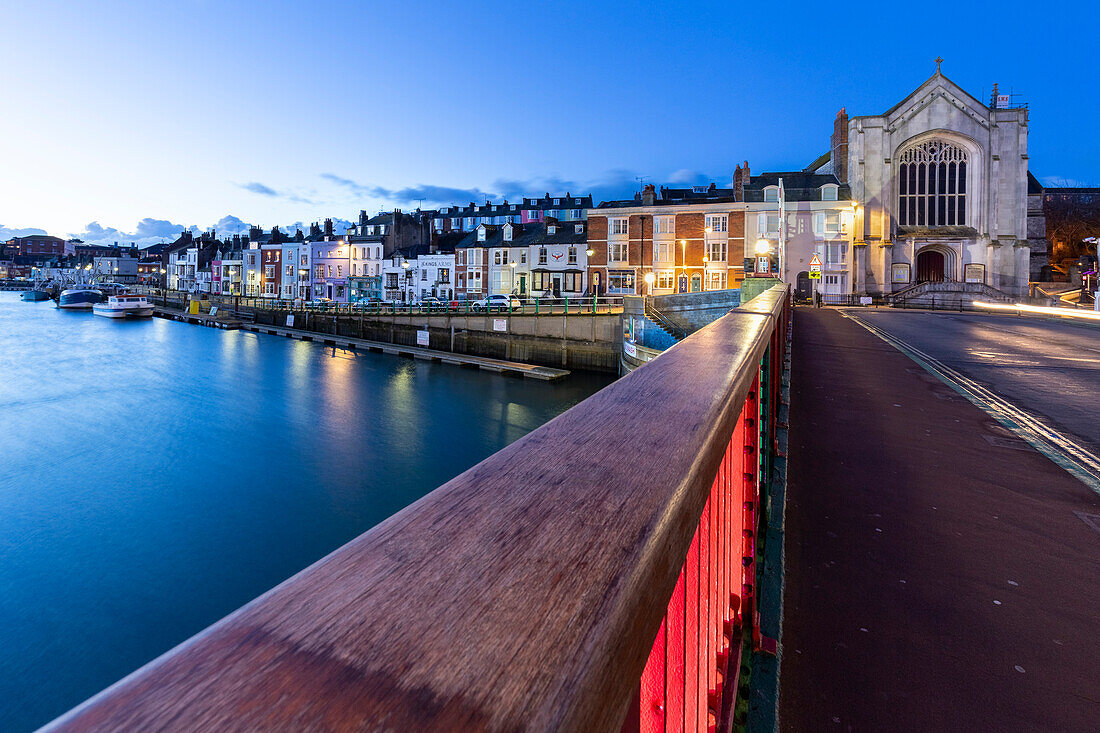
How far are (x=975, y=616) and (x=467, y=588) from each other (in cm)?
259

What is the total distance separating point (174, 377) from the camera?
37.5 metres

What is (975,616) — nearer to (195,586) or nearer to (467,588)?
(467,588)

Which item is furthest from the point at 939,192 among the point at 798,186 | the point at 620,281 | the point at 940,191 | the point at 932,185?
the point at 620,281

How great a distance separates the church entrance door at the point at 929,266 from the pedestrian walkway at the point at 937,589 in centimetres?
5286

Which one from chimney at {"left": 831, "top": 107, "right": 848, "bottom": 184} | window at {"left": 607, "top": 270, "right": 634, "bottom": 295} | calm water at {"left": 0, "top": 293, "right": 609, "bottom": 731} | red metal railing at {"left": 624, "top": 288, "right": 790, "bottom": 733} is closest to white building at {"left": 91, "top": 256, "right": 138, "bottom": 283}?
calm water at {"left": 0, "top": 293, "right": 609, "bottom": 731}

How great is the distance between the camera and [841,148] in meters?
52.3

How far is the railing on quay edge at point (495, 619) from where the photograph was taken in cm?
53

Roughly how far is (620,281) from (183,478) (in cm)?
3989

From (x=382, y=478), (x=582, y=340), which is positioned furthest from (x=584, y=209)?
(x=382, y=478)

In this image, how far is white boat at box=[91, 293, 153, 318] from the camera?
2965 inches

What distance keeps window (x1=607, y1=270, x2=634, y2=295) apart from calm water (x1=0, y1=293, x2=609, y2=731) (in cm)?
1920

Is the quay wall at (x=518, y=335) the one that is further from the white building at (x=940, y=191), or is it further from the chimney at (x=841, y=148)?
the chimney at (x=841, y=148)

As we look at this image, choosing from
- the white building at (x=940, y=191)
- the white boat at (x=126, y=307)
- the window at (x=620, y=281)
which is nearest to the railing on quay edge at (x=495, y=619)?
the window at (x=620, y=281)

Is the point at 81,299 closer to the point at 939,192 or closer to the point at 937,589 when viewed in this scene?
the point at 939,192
